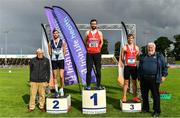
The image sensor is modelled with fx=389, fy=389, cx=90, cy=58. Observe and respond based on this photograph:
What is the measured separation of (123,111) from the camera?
11.2m

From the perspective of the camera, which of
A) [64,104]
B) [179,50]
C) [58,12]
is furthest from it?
[179,50]

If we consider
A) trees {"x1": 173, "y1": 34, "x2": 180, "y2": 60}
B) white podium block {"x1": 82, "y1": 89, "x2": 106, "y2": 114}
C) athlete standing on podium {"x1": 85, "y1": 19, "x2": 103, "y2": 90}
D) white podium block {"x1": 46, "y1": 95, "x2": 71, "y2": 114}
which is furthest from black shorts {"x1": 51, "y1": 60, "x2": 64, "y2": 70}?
trees {"x1": 173, "y1": 34, "x2": 180, "y2": 60}

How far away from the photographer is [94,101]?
10.8 m

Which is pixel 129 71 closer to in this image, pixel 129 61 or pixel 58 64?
pixel 129 61

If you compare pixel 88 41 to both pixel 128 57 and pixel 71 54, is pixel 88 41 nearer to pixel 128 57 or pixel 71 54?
pixel 128 57

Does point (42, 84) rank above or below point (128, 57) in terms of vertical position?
below

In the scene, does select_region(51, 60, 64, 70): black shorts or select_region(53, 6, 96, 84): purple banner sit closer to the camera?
select_region(51, 60, 64, 70): black shorts

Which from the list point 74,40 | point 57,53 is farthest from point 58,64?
point 74,40

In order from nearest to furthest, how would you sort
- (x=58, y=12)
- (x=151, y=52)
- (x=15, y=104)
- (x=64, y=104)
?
(x=151, y=52) < (x=64, y=104) < (x=15, y=104) < (x=58, y=12)

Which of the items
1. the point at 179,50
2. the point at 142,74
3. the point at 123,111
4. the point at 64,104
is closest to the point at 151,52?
the point at 142,74

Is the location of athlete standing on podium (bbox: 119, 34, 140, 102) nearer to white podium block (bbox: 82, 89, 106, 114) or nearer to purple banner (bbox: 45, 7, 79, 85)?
white podium block (bbox: 82, 89, 106, 114)

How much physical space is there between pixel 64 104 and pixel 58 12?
5007 mm

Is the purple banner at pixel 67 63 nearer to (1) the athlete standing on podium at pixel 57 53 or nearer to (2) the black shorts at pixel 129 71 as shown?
(1) the athlete standing on podium at pixel 57 53

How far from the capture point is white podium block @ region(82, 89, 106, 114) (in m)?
10.8
